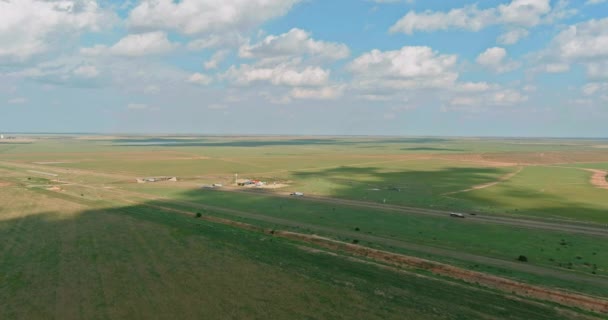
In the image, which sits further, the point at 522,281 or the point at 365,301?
the point at 522,281

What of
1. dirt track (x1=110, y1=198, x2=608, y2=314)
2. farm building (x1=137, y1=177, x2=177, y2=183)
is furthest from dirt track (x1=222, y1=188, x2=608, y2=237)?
farm building (x1=137, y1=177, x2=177, y2=183)

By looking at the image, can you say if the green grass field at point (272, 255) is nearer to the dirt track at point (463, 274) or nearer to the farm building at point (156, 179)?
the dirt track at point (463, 274)

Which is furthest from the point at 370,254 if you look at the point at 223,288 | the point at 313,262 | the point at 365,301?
the point at 223,288

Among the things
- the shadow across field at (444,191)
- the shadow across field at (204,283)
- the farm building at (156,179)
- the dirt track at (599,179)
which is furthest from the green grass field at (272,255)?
the farm building at (156,179)

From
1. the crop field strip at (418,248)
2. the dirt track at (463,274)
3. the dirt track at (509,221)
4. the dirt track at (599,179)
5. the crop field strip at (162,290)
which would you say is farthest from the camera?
the dirt track at (599,179)

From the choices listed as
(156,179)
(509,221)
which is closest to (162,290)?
A: (509,221)

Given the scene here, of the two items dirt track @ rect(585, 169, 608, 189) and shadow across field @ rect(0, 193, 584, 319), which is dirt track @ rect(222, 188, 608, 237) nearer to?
shadow across field @ rect(0, 193, 584, 319)

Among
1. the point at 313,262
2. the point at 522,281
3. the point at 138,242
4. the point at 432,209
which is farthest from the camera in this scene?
the point at 432,209

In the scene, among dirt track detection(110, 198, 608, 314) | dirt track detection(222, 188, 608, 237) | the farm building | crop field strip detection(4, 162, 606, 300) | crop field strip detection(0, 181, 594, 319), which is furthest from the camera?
the farm building

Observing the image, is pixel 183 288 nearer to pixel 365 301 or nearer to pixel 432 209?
pixel 365 301

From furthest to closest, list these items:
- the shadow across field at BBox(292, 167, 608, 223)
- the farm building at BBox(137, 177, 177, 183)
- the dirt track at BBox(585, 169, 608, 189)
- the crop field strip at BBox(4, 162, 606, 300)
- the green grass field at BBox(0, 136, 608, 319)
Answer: the farm building at BBox(137, 177, 177, 183), the dirt track at BBox(585, 169, 608, 189), the shadow across field at BBox(292, 167, 608, 223), the crop field strip at BBox(4, 162, 606, 300), the green grass field at BBox(0, 136, 608, 319)

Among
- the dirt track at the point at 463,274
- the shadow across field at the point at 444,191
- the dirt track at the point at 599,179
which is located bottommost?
the dirt track at the point at 463,274
